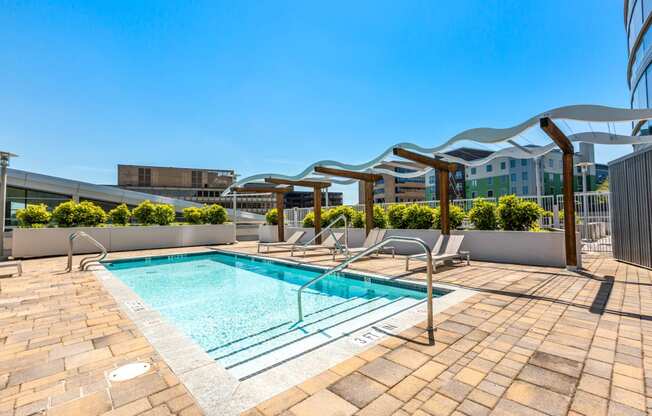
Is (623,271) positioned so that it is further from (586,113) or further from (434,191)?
(434,191)

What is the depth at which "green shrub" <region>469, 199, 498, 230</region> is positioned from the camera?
927cm

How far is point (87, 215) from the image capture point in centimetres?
1230

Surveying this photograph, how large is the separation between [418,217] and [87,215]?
514 inches

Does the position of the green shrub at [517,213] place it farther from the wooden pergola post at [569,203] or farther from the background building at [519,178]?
the background building at [519,178]

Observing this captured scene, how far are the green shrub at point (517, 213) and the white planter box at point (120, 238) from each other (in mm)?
12514

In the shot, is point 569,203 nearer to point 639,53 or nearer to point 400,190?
point 639,53

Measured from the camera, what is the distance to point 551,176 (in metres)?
43.7

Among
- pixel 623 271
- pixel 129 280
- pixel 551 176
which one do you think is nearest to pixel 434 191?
pixel 551 176

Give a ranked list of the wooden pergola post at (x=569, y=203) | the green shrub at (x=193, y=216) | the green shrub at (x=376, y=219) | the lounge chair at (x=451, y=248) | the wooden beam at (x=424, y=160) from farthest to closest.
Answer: the green shrub at (x=193, y=216), the green shrub at (x=376, y=219), the wooden beam at (x=424, y=160), the lounge chair at (x=451, y=248), the wooden pergola post at (x=569, y=203)

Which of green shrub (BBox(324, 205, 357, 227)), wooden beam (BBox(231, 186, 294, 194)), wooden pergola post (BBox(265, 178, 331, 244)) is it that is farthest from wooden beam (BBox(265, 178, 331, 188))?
green shrub (BBox(324, 205, 357, 227))

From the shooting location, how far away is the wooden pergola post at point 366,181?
1148cm

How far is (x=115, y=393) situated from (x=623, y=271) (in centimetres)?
946

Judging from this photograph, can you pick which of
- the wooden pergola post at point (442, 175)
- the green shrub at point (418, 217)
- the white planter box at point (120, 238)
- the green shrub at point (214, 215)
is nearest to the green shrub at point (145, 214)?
the white planter box at point (120, 238)

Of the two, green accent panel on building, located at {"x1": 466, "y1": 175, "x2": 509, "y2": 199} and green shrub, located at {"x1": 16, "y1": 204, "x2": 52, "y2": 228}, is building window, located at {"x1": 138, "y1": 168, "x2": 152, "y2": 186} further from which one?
green accent panel on building, located at {"x1": 466, "y1": 175, "x2": 509, "y2": 199}
